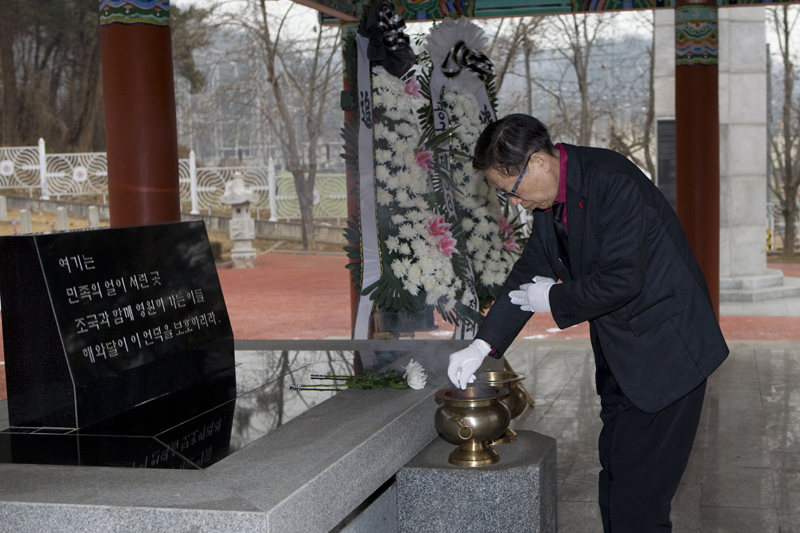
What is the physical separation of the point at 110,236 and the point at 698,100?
520 centimetres

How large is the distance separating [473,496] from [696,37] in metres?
5.21

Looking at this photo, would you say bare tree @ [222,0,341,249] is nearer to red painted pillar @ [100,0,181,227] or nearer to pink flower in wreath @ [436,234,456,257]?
red painted pillar @ [100,0,181,227]

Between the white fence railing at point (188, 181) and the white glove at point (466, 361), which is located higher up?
the white fence railing at point (188, 181)

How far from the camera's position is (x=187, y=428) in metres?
2.40

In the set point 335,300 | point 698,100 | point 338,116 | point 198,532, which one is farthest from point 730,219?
point 338,116

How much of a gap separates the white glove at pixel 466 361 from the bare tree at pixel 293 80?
49.6 ft

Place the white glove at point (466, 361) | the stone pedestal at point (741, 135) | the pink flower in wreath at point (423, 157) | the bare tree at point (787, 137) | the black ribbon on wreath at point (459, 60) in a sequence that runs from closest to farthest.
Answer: the white glove at point (466, 361) < the pink flower in wreath at point (423, 157) < the black ribbon on wreath at point (459, 60) < the stone pedestal at point (741, 135) < the bare tree at point (787, 137)

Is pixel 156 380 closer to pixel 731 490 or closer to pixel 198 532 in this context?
pixel 198 532

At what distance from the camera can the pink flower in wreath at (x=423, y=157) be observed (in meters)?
3.96

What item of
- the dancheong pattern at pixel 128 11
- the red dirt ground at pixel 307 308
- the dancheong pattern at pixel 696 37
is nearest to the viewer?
the dancheong pattern at pixel 128 11

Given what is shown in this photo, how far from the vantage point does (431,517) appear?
2469 mm

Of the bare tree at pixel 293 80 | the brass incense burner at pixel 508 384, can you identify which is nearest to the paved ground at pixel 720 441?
the brass incense burner at pixel 508 384

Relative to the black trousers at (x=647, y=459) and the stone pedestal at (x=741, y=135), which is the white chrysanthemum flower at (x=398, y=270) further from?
the stone pedestal at (x=741, y=135)

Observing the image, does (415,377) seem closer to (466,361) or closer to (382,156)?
(466,361)
